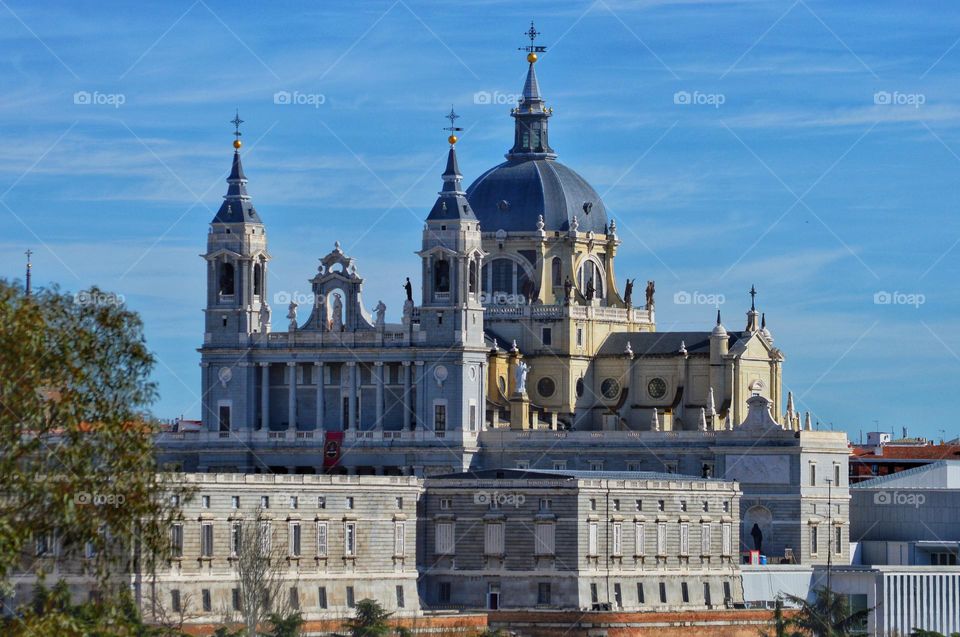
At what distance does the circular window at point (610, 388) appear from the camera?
160 m

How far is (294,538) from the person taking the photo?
118125mm

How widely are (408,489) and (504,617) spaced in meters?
9.09

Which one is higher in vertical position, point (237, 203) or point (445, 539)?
point (237, 203)

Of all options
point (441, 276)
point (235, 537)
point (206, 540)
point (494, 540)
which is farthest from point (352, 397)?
point (206, 540)

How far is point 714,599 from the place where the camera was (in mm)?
129625

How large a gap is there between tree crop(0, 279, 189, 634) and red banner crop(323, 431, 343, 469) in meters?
82.5

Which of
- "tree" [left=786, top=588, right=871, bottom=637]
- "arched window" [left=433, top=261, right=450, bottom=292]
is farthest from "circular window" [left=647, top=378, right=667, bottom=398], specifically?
"tree" [left=786, top=588, right=871, bottom=637]

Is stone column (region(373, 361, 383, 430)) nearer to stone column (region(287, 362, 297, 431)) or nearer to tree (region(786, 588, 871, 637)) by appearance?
stone column (region(287, 362, 297, 431))

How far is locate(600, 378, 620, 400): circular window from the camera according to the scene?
526 feet

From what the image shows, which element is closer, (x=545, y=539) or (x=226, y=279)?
(x=545, y=539)

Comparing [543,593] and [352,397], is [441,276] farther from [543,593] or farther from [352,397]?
[543,593]

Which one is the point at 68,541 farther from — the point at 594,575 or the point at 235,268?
the point at 235,268

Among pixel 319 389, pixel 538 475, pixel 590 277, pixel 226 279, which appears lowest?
pixel 538 475

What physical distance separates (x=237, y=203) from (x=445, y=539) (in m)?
34.1
